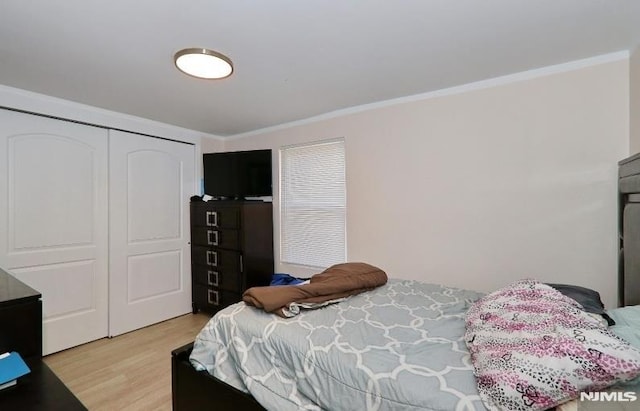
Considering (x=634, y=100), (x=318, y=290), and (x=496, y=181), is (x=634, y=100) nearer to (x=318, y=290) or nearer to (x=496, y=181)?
(x=496, y=181)

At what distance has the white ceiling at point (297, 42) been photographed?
143cm

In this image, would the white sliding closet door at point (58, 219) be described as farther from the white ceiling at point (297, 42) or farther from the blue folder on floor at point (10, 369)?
the blue folder on floor at point (10, 369)

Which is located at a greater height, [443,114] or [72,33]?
[72,33]

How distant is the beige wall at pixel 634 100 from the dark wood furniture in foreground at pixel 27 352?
2984 millimetres

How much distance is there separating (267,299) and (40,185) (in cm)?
245

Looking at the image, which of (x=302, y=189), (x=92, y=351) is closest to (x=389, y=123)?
(x=302, y=189)

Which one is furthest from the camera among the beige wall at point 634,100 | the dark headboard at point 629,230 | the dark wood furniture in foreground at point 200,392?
the beige wall at point 634,100

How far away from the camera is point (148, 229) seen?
130 inches

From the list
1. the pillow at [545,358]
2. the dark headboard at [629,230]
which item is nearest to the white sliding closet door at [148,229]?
the pillow at [545,358]

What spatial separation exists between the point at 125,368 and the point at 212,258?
1276 millimetres

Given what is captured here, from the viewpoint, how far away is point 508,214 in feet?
7.27

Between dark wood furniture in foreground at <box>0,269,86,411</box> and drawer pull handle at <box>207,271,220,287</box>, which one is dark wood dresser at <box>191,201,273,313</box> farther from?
dark wood furniture in foreground at <box>0,269,86,411</box>

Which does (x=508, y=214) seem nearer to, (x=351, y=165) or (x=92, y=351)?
(x=351, y=165)

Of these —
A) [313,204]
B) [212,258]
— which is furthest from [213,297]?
[313,204]
